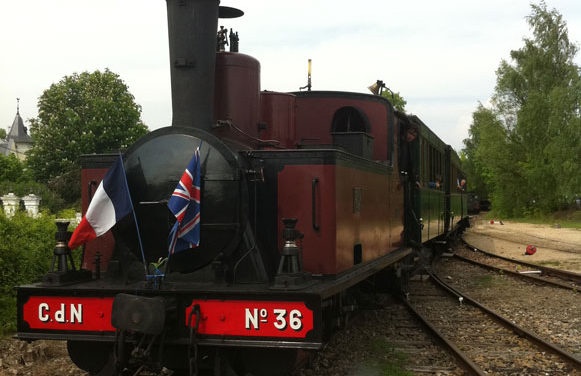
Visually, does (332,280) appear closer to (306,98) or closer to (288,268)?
(288,268)

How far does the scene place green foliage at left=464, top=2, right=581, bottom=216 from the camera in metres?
36.4

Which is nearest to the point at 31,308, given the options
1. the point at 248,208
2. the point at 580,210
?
the point at 248,208

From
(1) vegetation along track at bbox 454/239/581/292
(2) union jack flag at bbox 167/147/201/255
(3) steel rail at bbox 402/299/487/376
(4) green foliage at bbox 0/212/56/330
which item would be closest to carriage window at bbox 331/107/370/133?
(3) steel rail at bbox 402/299/487/376

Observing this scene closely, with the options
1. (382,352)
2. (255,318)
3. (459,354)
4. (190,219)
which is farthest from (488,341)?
(190,219)

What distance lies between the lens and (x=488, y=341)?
686cm

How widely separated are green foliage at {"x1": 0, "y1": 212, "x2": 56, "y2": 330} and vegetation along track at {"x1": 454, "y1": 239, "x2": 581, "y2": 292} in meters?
8.71

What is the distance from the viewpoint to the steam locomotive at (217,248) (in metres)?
3.85

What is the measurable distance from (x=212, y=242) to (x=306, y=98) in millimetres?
2735

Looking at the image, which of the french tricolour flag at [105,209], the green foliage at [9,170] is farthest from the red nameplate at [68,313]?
the green foliage at [9,170]

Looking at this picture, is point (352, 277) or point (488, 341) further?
point (488, 341)

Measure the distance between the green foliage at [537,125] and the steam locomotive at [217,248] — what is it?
34.9 meters

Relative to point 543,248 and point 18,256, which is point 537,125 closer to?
point 543,248

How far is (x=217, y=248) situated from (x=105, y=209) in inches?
33.2

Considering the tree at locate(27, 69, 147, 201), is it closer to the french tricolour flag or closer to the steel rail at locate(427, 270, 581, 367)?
the steel rail at locate(427, 270, 581, 367)
